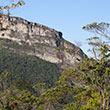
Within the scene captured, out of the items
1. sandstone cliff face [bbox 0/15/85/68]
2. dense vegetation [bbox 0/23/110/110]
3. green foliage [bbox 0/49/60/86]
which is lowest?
dense vegetation [bbox 0/23/110/110]

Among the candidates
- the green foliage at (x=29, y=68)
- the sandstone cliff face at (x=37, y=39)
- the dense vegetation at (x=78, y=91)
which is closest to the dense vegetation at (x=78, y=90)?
the dense vegetation at (x=78, y=91)

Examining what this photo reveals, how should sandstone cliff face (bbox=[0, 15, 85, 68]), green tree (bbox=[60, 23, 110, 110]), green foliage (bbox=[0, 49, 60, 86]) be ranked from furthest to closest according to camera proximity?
sandstone cliff face (bbox=[0, 15, 85, 68]) → green foliage (bbox=[0, 49, 60, 86]) → green tree (bbox=[60, 23, 110, 110])

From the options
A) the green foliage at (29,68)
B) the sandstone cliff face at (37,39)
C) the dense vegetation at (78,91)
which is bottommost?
the dense vegetation at (78,91)

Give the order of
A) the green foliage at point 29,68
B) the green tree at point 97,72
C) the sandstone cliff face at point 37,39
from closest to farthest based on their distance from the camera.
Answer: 1. the green tree at point 97,72
2. the green foliage at point 29,68
3. the sandstone cliff face at point 37,39

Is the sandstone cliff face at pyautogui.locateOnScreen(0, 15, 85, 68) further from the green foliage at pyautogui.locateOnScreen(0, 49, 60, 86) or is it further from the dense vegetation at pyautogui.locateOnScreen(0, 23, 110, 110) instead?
the dense vegetation at pyautogui.locateOnScreen(0, 23, 110, 110)

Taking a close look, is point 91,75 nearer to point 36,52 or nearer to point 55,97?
point 55,97

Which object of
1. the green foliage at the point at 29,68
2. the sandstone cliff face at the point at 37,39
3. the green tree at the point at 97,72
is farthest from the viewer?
the sandstone cliff face at the point at 37,39

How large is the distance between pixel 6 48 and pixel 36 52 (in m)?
19.8

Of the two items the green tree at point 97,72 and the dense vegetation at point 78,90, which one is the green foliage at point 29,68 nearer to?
the dense vegetation at point 78,90

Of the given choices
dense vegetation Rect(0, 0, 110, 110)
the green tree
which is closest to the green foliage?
dense vegetation Rect(0, 0, 110, 110)

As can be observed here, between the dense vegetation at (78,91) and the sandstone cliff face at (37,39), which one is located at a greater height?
the sandstone cliff face at (37,39)

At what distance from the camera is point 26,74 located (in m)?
118

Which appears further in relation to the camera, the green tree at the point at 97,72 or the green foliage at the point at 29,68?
the green foliage at the point at 29,68

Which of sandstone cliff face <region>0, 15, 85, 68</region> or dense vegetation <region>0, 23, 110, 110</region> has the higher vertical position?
sandstone cliff face <region>0, 15, 85, 68</region>
